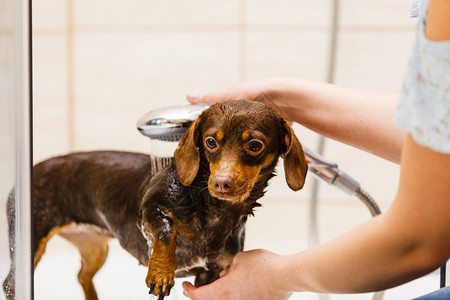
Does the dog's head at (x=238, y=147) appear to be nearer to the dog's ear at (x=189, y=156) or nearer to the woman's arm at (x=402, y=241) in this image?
the dog's ear at (x=189, y=156)

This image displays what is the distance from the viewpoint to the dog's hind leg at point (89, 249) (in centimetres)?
78

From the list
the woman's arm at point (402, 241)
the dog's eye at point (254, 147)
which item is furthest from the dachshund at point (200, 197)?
the woman's arm at point (402, 241)

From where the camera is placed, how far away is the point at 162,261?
2.00 ft

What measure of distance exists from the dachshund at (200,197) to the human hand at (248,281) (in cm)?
2

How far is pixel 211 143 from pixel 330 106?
1.04 feet

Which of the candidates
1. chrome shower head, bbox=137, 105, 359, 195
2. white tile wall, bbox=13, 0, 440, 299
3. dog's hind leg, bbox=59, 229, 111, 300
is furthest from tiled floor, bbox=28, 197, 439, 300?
white tile wall, bbox=13, 0, 440, 299

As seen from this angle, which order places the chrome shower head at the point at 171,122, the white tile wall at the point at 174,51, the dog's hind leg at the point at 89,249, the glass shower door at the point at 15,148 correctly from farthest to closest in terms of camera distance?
the white tile wall at the point at 174,51, the dog's hind leg at the point at 89,249, the chrome shower head at the point at 171,122, the glass shower door at the point at 15,148

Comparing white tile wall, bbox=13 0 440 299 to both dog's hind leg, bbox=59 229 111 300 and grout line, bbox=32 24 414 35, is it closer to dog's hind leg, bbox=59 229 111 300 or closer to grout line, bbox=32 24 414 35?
grout line, bbox=32 24 414 35

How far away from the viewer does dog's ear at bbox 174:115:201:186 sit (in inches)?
24.3

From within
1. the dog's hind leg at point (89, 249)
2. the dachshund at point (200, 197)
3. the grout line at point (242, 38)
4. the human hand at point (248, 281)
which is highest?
the grout line at point (242, 38)

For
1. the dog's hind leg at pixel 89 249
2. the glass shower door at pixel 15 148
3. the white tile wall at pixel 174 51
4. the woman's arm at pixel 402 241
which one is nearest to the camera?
the woman's arm at pixel 402 241

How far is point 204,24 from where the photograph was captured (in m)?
1.41

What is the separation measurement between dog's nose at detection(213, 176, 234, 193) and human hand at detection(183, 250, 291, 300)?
11cm

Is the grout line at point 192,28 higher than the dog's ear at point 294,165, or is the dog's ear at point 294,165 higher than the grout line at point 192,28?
the grout line at point 192,28
